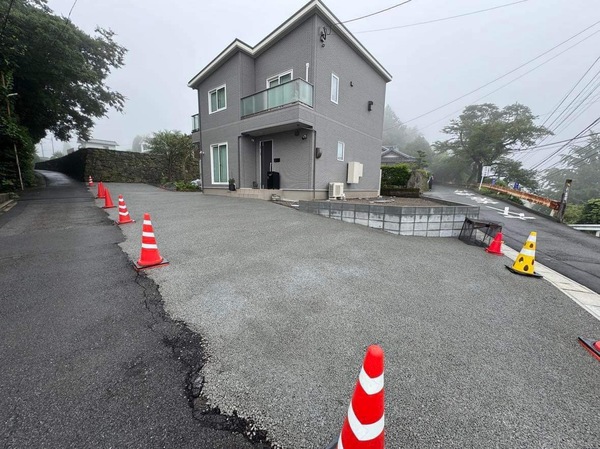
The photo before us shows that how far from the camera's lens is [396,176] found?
16.0m

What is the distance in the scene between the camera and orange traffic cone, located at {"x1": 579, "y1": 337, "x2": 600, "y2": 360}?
2.15 m

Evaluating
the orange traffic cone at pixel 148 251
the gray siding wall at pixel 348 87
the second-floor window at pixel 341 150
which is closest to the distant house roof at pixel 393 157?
the gray siding wall at pixel 348 87

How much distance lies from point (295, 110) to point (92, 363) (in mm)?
8427

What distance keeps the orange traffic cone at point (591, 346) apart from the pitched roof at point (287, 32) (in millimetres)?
10556

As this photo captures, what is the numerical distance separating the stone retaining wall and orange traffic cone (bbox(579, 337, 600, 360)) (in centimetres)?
2336

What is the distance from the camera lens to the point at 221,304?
2645 millimetres

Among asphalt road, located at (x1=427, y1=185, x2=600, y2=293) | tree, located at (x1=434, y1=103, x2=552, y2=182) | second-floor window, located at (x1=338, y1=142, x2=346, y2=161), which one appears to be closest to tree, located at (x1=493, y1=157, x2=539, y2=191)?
tree, located at (x1=434, y1=103, x2=552, y2=182)

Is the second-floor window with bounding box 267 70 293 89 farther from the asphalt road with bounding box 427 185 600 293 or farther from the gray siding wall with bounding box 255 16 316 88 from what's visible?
the asphalt road with bounding box 427 185 600 293

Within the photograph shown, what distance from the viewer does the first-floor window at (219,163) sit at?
12.0 metres

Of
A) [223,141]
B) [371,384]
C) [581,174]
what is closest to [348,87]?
[223,141]

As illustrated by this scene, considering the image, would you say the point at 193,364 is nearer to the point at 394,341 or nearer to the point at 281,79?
the point at 394,341

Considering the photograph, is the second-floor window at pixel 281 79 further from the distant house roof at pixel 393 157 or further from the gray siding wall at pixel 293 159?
the distant house roof at pixel 393 157

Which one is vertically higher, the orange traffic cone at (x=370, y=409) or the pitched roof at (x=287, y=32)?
the pitched roof at (x=287, y=32)

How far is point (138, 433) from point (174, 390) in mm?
286
